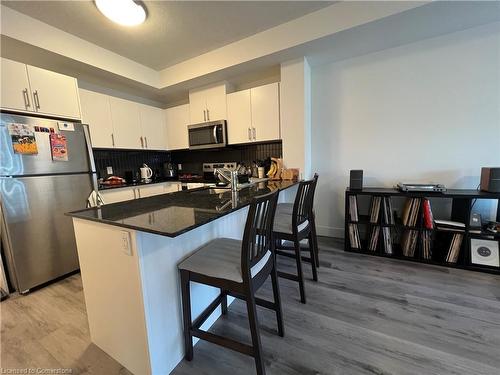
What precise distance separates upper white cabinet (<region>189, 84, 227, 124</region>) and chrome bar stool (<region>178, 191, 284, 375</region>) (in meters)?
2.35

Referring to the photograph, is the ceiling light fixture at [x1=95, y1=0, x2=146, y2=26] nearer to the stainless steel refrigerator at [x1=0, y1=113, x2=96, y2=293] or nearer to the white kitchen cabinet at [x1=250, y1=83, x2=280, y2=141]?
the stainless steel refrigerator at [x1=0, y1=113, x2=96, y2=293]

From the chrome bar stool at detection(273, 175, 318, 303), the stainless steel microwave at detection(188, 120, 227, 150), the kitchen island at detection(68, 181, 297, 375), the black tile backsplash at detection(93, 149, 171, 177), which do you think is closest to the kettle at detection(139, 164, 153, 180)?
the black tile backsplash at detection(93, 149, 171, 177)

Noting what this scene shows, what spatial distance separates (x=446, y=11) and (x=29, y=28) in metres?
3.78

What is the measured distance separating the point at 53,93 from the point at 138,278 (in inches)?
92.7

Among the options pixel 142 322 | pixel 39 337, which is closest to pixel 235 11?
pixel 142 322

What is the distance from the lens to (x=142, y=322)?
1.04 metres

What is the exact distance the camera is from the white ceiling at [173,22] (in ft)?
6.37

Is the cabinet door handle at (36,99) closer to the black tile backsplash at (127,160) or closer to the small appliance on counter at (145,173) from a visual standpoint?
the black tile backsplash at (127,160)

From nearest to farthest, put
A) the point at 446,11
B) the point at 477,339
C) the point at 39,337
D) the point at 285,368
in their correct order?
the point at 285,368 < the point at 477,339 < the point at 39,337 < the point at 446,11

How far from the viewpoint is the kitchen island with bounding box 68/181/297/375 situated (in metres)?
1.00

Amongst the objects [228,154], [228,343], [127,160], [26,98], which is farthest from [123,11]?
[228,343]

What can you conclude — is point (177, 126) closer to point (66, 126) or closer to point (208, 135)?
point (208, 135)

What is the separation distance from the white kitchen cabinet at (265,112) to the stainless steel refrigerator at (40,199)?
2.01 meters

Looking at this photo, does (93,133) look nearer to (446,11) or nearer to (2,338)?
(2,338)
